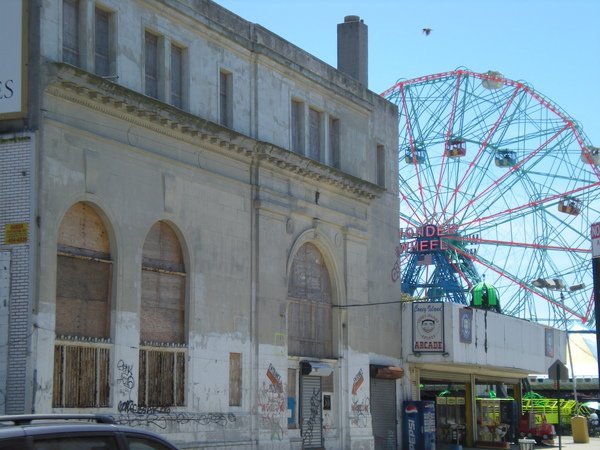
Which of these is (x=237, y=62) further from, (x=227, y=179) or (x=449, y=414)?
(x=449, y=414)

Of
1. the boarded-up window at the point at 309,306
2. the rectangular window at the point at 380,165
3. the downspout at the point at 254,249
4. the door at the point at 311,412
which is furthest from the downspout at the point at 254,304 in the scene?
the rectangular window at the point at 380,165

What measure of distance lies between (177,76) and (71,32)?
450cm

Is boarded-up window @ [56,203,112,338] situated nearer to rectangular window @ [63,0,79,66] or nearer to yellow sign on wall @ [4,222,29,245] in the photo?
yellow sign on wall @ [4,222,29,245]

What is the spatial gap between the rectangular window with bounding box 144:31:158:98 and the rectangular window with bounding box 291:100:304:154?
7.26m

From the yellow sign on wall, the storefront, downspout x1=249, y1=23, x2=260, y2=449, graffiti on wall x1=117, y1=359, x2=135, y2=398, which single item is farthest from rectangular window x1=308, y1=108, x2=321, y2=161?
the yellow sign on wall

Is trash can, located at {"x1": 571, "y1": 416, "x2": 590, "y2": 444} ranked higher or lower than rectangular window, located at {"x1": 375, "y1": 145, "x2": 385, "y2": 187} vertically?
lower

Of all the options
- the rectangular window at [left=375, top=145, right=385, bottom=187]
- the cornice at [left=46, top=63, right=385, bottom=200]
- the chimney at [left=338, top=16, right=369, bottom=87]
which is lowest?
the cornice at [left=46, top=63, right=385, bottom=200]

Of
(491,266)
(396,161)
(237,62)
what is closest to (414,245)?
(491,266)

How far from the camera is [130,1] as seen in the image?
1049 inches

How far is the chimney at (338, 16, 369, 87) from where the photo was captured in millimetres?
40000

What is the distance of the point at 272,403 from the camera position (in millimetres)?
30844

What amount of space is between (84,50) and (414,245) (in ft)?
164

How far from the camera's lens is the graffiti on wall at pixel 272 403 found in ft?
99.7

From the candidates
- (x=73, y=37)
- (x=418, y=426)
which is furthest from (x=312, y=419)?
(x=73, y=37)
